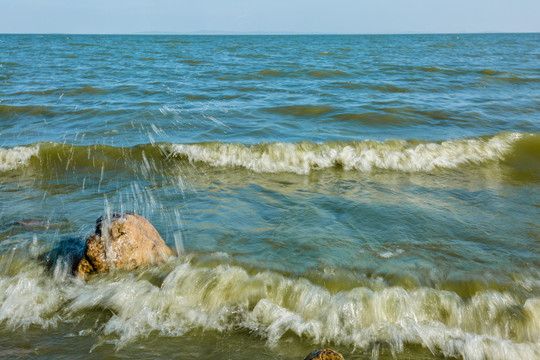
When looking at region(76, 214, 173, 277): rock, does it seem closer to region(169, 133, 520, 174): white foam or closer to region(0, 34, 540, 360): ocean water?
region(0, 34, 540, 360): ocean water

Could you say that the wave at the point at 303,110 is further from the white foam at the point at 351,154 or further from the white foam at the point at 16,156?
the white foam at the point at 16,156

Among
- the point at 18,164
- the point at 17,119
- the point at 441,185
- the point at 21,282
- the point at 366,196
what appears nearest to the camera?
the point at 21,282

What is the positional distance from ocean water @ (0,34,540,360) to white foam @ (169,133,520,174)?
37mm

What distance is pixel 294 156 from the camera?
22.2 ft

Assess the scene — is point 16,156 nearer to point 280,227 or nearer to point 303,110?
point 280,227

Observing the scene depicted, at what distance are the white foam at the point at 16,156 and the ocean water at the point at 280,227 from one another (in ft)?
0.11

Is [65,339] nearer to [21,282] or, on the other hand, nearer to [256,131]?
[21,282]

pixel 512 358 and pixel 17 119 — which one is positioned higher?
pixel 17 119

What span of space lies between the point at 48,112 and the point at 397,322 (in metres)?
9.48

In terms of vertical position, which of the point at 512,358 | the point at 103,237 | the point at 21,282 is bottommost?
the point at 512,358

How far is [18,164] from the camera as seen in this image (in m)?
6.64

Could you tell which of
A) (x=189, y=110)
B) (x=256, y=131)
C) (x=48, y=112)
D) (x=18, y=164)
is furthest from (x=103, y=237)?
(x=48, y=112)

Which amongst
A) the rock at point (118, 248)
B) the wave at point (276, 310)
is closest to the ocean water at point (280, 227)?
the wave at point (276, 310)

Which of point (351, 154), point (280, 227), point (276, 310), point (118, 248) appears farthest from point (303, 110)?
point (276, 310)
